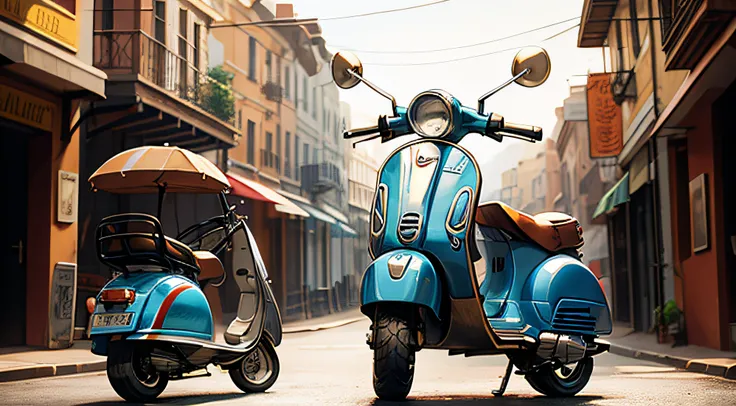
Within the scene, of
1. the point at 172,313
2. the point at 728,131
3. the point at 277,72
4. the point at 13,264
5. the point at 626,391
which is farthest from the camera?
the point at 277,72

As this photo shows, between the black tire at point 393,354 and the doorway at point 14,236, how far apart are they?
1016 centimetres

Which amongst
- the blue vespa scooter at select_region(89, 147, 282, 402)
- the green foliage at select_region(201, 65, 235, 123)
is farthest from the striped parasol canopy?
the green foliage at select_region(201, 65, 235, 123)

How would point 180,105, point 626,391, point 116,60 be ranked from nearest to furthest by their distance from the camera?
point 626,391 → point 116,60 → point 180,105

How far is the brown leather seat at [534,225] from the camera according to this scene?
26.8 ft

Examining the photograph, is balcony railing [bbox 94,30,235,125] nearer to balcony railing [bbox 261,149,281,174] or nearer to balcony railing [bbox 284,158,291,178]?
balcony railing [bbox 261,149,281,174]

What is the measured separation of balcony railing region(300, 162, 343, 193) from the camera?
41250 mm

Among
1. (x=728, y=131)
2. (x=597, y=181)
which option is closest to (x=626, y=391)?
(x=728, y=131)

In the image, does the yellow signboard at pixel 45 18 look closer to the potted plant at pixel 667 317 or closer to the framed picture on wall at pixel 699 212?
the framed picture on wall at pixel 699 212

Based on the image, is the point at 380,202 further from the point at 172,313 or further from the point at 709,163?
the point at 709,163

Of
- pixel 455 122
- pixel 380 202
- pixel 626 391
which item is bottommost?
pixel 626 391

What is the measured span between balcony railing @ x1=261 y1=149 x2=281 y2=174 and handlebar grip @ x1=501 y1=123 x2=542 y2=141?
26.6 m

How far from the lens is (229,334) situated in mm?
8602

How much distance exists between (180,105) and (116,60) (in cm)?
227

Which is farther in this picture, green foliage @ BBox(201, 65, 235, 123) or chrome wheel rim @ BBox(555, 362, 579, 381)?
green foliage @ BBox(201, 65, 235, 123)
